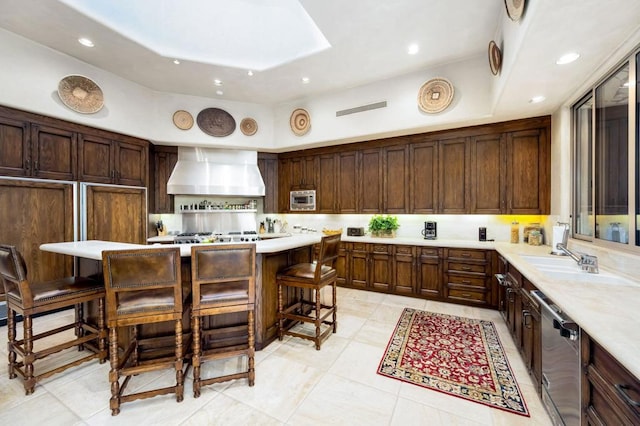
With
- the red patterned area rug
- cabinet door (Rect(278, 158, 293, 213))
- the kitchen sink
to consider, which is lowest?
the red patterned area rug

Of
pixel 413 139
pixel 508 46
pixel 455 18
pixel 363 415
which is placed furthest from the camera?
pixel 413 139

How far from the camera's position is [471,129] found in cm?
374

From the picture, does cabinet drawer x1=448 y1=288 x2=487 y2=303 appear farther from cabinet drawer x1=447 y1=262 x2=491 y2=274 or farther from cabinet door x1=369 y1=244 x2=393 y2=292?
cabinet door x1=369 y1=244 x2=393 y2=292

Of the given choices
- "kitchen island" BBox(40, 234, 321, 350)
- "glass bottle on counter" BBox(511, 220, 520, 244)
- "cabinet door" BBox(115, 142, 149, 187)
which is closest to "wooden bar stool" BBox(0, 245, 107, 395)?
"kitchen island" BBox(40, 234, 321, 350)

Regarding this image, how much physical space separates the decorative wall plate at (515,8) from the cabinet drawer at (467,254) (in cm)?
266

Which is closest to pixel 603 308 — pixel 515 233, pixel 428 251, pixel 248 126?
pixel 428 251

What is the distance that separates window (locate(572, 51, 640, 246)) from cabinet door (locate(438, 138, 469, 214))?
1186mm

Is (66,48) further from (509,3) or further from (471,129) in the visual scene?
(471,129)

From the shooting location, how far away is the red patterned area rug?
188 centimetres

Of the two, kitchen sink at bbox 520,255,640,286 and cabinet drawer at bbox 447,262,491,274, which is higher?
kitchen sink at bbox 520,255,640,286

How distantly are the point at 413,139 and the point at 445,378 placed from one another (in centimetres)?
335

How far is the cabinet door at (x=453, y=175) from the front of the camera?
3824mm

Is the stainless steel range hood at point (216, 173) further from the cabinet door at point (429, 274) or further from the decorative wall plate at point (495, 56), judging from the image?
the decorative wall plate at point (495, 56)

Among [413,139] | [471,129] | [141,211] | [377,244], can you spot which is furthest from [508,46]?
[141,211]
